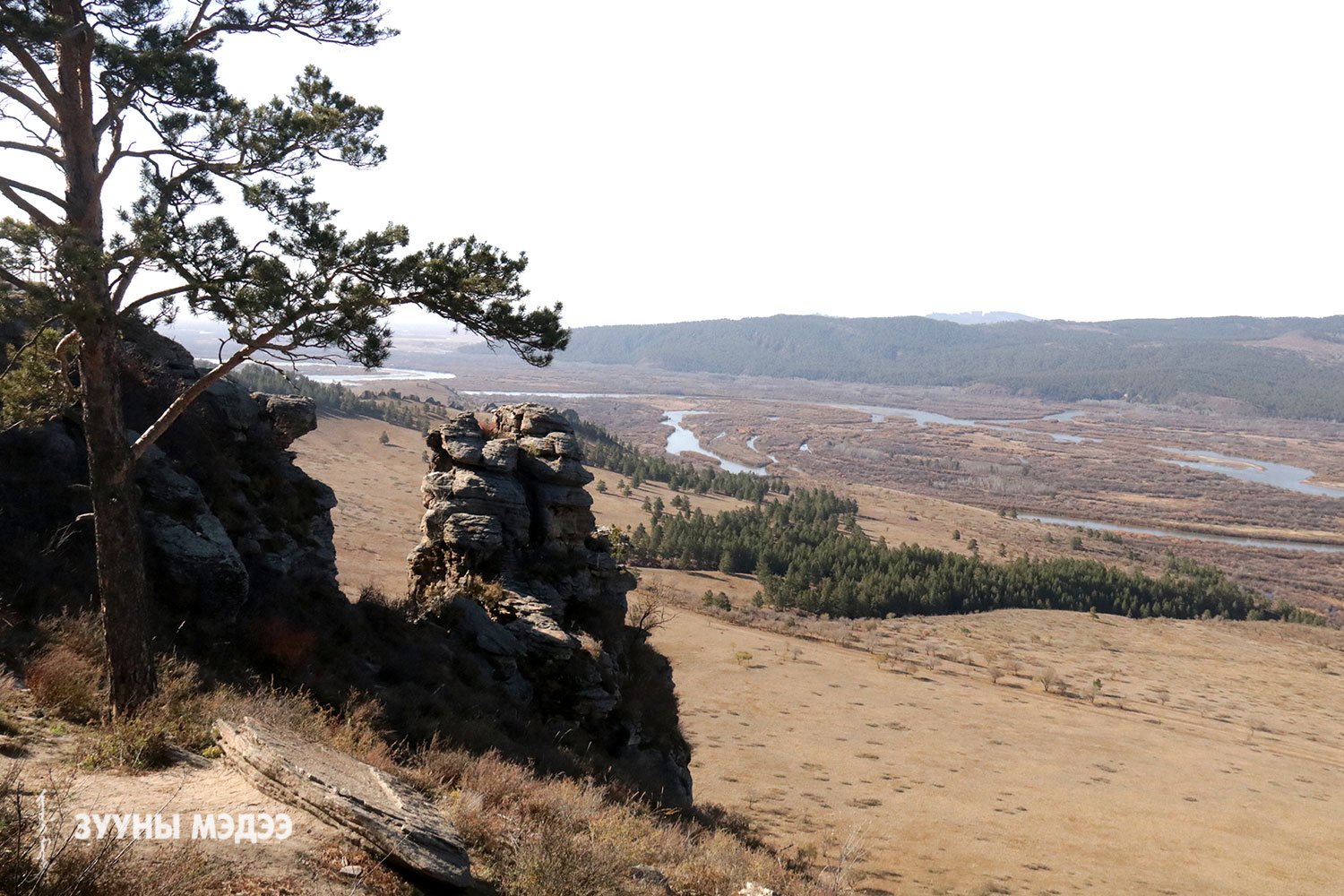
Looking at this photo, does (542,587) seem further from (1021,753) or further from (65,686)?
(1021,753)

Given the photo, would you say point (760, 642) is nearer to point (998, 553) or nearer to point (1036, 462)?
point (998, 553)

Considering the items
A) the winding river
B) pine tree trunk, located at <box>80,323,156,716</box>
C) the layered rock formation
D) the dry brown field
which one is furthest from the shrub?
the winding river

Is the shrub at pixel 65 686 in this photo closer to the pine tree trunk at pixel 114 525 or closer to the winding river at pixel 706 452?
the pine tree trunk at pixel 114 525

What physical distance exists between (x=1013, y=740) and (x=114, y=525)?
4034cm

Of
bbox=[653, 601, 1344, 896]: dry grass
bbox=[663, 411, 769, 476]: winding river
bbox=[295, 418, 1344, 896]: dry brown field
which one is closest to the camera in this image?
bbox=[653, 601, 1344, 896]: dry grass

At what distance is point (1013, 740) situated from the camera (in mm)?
38750

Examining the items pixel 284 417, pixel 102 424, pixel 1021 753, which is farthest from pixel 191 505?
pixel 1021 753

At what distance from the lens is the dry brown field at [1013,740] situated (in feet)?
81.9

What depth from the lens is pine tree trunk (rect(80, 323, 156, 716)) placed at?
9.25 m

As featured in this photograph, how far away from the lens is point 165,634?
38.8 ft

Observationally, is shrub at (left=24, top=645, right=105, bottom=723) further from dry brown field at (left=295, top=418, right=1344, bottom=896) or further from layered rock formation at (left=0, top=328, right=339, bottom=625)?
dry brown field at (left=295, top=418, right=1344, bottom=896)

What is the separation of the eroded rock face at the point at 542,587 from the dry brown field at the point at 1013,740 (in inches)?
220

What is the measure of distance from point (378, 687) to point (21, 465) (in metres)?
7.21

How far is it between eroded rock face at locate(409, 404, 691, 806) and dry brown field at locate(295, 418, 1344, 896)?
18.3 ft
